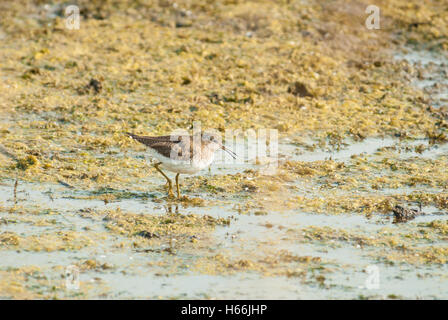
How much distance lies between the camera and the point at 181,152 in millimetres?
8172

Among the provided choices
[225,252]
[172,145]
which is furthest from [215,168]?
[225,252]

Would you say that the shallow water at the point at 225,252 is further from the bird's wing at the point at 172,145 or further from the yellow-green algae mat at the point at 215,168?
the bird's wing at the point at 172,145

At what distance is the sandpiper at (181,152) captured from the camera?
8133mm

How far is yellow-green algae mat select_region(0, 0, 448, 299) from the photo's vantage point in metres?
6.81

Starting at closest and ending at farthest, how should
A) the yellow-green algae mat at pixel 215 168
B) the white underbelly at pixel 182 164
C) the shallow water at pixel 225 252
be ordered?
the shallow water at pixel 225 252 < the yellow-green algae mat at pixel 215 168 < the white underbelly at pixel 182 164

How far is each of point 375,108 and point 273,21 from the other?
360 cm

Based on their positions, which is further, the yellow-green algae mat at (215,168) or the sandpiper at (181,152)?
the sandpiper at (181,152)

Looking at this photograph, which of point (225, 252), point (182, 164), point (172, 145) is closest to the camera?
point (225, 252)

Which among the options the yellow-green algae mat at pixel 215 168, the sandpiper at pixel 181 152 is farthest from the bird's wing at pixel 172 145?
the yellow-green algae mat at pixel 215 168

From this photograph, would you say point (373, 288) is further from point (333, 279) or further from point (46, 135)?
point (46, 135)

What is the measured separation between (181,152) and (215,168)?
3.85ft

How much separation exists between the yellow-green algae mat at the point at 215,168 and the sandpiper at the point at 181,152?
373 millimetres

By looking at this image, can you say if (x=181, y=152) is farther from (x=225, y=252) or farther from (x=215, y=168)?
(x=225, y=252)

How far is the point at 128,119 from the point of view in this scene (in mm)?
10383
